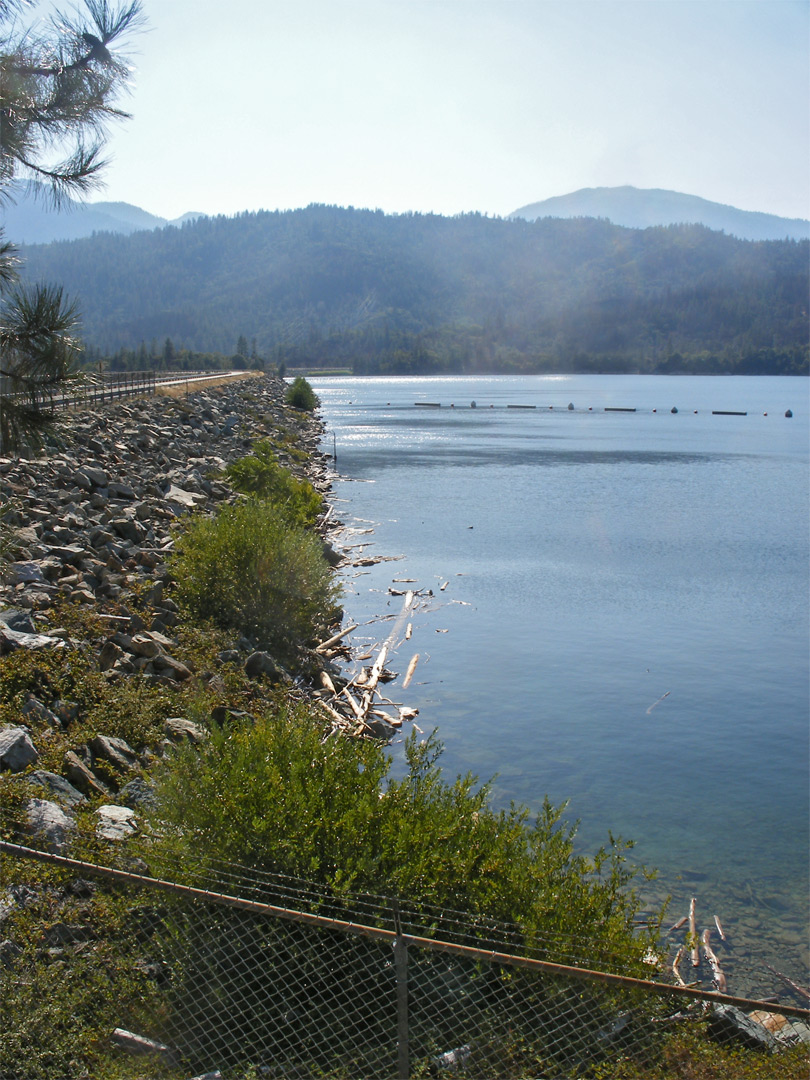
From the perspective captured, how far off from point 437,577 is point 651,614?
18.9 feet

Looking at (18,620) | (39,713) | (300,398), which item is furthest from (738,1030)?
(300,398)

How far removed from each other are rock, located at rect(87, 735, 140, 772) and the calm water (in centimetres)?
460

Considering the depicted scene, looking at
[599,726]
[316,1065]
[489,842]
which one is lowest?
[599,726]

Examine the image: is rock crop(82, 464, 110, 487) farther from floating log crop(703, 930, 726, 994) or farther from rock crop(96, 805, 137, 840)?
floating log crop(703, 930, 726, 994)

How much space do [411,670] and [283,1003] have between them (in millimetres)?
10566

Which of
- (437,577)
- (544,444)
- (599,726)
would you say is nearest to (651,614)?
(437,577)

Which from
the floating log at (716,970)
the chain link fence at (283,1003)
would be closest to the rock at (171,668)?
the chain link fence at (283,1003)

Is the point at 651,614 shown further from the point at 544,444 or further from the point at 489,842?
the point at 544,444

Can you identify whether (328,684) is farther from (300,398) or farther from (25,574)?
(300,398)

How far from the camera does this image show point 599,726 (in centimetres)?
1420

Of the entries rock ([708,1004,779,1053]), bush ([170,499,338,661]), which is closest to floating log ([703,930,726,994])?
rock ([708,1004,779,1053])

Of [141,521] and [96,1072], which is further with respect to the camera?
[141,521]

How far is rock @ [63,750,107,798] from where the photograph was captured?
7754 millimetres

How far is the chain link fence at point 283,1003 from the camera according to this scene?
16.4 feet
